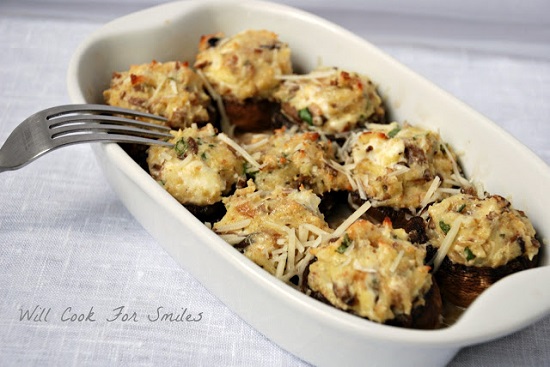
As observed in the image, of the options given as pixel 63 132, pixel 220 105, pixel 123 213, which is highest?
pixel 63 132

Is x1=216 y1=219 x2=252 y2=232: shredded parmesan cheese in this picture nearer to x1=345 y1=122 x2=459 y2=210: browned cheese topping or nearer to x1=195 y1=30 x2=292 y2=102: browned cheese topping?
x1=345 y1=122 x2=459 y2=210: browned cheese topping

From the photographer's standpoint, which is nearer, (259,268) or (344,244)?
(259,268)

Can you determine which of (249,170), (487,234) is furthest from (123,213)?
(487,234)

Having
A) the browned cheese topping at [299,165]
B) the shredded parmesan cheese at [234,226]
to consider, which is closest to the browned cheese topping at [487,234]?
the browned cheese topping at [299,165]

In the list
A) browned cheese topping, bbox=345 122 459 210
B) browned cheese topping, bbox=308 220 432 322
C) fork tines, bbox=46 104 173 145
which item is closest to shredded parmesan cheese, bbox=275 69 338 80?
browned cheese topping, bbox=345 122 459 210

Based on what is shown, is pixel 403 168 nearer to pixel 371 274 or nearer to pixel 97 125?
pixel 371 274
